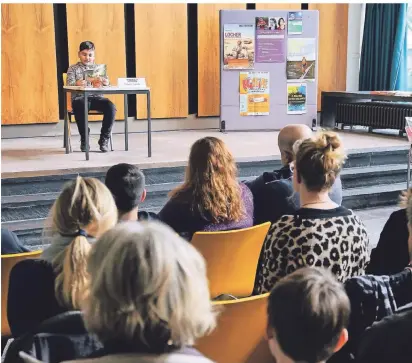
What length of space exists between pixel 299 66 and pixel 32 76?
129 inches

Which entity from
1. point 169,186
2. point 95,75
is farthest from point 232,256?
point 95,75

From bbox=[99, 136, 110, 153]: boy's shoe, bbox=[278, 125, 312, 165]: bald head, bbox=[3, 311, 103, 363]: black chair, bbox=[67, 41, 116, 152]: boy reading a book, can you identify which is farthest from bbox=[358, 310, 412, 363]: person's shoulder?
bbox=[99, 136, 110, 153]: boy's shoe

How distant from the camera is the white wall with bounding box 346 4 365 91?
342 inches

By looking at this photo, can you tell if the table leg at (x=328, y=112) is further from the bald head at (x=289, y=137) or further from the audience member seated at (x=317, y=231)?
the audience member seated at (x=317, y=231)

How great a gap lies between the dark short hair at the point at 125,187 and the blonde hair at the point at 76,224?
62 centimetres

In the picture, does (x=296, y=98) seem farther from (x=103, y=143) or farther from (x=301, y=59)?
(x=103, y=143)

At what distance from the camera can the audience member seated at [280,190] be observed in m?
2.81

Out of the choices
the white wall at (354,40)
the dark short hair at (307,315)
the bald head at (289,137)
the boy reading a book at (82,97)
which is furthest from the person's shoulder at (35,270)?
the white wall at (354,40)

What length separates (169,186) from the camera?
5.19 metres

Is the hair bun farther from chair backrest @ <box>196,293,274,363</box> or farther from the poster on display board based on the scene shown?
the poster on display board

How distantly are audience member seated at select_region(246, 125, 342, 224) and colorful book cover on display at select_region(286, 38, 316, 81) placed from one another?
4696mm

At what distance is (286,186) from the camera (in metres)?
2.81

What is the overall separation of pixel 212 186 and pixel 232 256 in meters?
0.35

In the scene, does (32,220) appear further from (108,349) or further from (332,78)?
(332,78)
